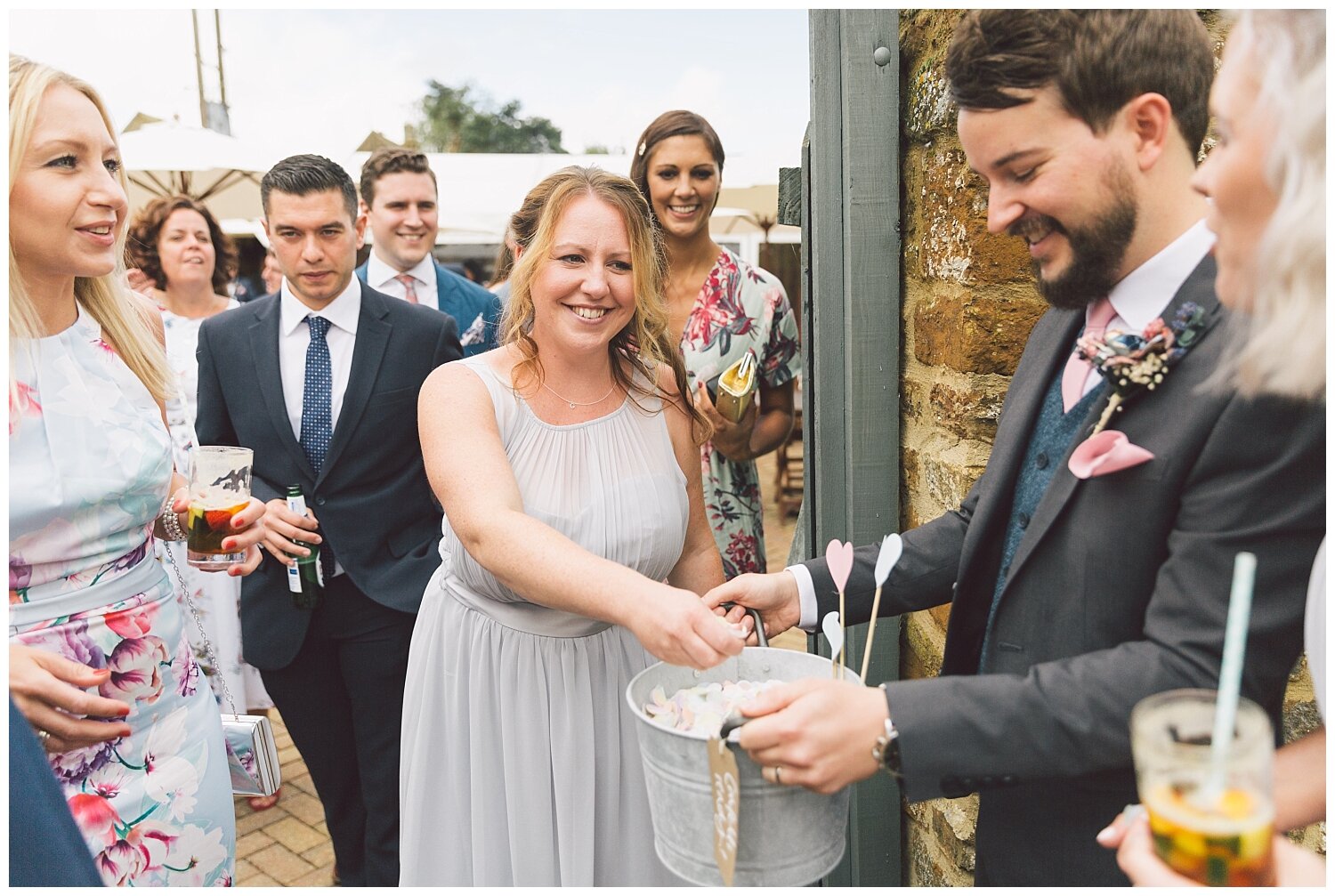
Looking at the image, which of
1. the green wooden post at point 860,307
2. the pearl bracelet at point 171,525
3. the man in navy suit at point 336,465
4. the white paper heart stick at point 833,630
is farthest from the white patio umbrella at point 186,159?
the white paper heart stick at point 833,630

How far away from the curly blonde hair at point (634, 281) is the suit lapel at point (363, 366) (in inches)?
33.6

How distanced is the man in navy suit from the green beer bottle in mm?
35

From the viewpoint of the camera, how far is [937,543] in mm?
1998

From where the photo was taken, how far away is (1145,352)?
→ 1.42 metres

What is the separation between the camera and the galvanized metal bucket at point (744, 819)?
147 cm

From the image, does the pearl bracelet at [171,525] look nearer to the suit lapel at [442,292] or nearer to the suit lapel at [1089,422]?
the suit lapel at [1089,422]

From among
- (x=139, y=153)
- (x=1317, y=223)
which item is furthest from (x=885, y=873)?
(x=139, y=153)

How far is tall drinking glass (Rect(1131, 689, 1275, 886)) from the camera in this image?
3.18 ft

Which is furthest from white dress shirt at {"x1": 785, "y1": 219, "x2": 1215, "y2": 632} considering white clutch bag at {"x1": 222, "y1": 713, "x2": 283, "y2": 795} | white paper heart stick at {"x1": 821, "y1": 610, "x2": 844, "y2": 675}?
white clutch bag at {"x1": 222, "y1": 713, "x2": 283, "y2": 795}

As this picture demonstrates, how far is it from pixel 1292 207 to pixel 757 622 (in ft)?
3.89

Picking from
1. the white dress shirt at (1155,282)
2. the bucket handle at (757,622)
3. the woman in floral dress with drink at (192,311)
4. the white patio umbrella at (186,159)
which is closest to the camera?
the white dress shirt at (1155,282)

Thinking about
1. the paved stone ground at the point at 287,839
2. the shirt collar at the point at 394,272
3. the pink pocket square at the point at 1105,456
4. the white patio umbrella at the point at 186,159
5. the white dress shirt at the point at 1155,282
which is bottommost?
the paved stone ground at the point at 287,839

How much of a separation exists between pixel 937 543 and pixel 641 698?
689 mm

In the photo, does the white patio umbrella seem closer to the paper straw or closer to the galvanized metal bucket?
the galvanized metal bucket
